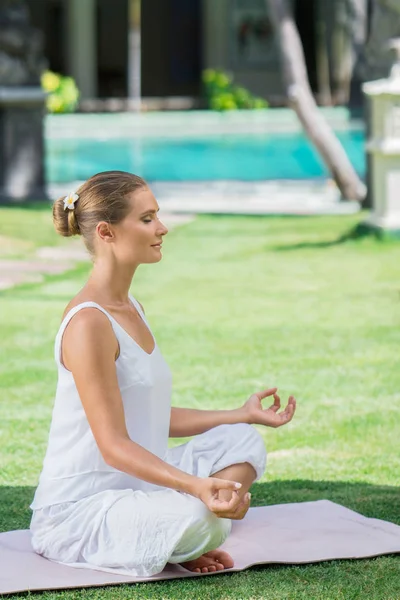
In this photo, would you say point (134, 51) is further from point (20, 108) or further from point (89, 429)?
point (89, 429)

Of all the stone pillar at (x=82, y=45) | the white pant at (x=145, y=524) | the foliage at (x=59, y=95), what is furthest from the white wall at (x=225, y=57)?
the white pant at (x=145, y=524)

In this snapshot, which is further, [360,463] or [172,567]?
[360,463]

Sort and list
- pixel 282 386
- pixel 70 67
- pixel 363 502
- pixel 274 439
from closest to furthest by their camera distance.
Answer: pixel 363 502 → pixel 274 439 → pixel 282 386 → pixel 70 67

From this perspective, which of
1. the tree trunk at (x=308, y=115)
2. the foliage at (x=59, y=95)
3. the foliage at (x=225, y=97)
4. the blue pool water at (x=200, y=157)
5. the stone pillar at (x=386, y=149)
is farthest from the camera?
the foliage at (x=225, y=97)

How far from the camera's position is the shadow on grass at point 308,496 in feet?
11.7

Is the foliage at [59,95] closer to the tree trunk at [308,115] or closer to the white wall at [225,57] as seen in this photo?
the white wall at [225,57]

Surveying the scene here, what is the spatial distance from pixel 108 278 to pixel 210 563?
0.71 m

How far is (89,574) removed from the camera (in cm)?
295

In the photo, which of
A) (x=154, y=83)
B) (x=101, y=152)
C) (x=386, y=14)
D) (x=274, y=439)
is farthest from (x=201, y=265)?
(x=154, y=83)

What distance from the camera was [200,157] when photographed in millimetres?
18031

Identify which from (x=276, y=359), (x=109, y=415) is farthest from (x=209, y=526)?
(x=276, y=359)

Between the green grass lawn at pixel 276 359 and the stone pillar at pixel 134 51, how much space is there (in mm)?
15987

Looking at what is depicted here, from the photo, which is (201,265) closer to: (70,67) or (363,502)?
(363,502)

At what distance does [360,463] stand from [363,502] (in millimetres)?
469
